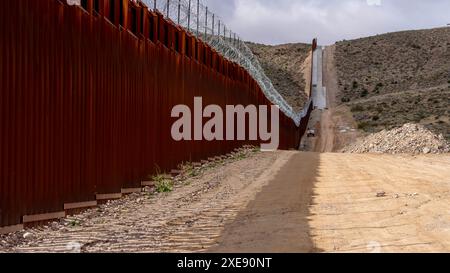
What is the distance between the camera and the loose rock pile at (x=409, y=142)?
1272 inches

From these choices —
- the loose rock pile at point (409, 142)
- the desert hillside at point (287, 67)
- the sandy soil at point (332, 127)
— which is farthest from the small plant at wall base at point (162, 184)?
the desert hillside at point (287, 67)

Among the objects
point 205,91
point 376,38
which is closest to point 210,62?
point 205,91

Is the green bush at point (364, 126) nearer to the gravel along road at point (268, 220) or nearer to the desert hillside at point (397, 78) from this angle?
the desert hillside at point (397, 78)

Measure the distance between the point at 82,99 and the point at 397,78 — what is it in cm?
9169

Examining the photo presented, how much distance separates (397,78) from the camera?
98.5 meters

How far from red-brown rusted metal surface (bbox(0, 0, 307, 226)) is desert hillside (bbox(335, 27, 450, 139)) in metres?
38.9

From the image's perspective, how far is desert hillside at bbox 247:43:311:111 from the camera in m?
93.8

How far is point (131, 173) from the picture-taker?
1469 centimetres

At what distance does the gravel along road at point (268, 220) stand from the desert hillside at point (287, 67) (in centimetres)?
6942

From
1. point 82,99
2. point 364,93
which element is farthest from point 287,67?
point 82,99

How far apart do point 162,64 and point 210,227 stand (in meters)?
8.32

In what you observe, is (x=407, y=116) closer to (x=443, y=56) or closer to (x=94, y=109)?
(x=443, y=56)

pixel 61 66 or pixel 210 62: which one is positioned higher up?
pixel 210 62

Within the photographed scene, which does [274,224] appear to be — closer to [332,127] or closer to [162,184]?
[162,184]
